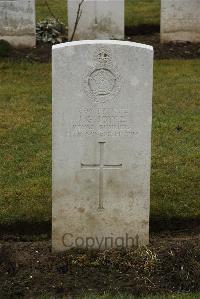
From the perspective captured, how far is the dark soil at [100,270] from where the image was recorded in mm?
5195

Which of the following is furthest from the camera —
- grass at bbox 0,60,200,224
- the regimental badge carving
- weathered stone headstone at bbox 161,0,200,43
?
weathered stone headstone at bbox 161,0,200,43

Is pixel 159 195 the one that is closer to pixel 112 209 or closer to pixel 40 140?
pixel 112 209

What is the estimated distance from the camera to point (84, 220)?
226 inches

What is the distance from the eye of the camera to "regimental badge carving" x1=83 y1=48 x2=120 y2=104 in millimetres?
5465

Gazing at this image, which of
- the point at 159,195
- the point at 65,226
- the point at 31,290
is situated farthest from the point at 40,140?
the point at 31,290

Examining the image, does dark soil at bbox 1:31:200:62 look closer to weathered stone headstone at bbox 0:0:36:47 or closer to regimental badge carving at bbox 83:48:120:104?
weathered stone headstone at bbox 0:0:36:47

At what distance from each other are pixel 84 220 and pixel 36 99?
4.83m

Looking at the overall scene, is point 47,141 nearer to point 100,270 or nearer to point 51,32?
point 100,270

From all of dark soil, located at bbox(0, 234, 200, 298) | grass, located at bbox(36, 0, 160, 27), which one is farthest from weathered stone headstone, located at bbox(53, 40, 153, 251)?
grass, located at bbox(36, 0, 160, 27)

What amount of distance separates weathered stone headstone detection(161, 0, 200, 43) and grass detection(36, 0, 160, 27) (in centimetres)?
142

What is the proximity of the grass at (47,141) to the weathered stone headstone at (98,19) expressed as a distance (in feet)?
4.35

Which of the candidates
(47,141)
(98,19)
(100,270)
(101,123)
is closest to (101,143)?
(101,123)

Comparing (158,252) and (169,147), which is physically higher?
(169,147)

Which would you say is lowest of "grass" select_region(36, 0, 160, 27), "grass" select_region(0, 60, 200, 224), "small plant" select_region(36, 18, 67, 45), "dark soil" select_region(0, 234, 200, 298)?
"dark soil" select_region(0, 234, 200, 298)
